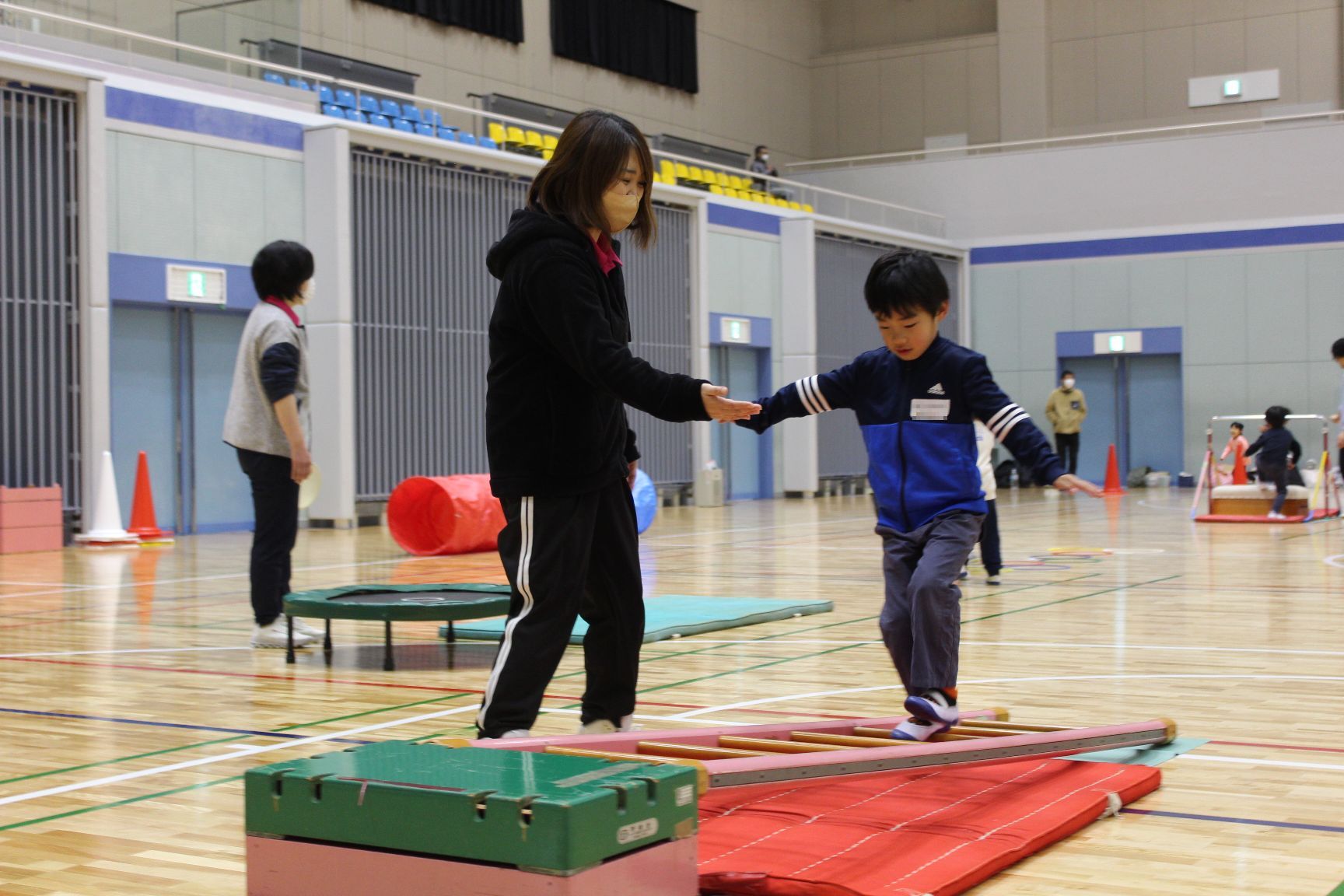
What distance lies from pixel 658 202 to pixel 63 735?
56.2 feet

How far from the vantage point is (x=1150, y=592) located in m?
8.62

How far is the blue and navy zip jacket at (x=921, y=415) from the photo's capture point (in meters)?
4.09

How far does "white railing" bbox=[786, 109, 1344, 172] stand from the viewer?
83.4 ft

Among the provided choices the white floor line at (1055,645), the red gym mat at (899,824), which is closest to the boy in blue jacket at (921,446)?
the red gym mat at (899,824)

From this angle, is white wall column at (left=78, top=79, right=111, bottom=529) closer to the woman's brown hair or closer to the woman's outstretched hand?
the woman's brown hair

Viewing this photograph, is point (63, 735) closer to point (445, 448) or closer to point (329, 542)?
point (329, 542)

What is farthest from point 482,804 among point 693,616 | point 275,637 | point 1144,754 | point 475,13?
point 475,13

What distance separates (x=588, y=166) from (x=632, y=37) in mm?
23558

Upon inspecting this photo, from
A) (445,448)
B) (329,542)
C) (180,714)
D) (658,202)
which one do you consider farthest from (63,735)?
(658,202)

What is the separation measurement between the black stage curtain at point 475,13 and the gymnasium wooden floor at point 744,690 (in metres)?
13.1

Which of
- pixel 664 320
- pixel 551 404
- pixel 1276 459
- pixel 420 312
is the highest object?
pixel 664 320

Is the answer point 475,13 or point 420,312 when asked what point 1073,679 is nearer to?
point 420,312

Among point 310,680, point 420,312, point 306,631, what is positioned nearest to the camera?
point 310,680

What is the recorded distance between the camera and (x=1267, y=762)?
3.97m
